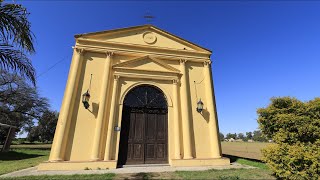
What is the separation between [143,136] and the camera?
9.32 meters

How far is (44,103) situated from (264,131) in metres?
26.1

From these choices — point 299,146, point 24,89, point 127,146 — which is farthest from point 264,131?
A: point 24,89

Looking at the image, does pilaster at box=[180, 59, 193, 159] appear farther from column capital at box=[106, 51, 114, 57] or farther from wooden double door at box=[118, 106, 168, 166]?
column capital at box=[106, 51, 114, 57]

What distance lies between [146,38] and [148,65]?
70.7 inches

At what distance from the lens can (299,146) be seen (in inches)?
245

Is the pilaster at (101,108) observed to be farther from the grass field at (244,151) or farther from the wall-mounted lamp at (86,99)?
the grass field at (244,151)

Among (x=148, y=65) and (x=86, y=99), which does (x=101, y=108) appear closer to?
(x=86, y=99)

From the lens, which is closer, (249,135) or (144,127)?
(144,127)

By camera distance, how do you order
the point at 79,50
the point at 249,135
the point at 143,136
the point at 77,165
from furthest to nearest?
the point at 249,135, the point at 79,50, the point at 143,136, the point at 77,165

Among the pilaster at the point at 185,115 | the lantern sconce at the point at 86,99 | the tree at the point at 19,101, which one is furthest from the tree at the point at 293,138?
the tree at the point at 19,101

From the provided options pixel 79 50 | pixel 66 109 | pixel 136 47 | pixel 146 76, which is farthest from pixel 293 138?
pixel 79 50

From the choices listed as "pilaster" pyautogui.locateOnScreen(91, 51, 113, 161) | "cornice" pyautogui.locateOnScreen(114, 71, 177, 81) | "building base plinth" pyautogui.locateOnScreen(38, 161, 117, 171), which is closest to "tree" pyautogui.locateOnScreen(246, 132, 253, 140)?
"cornice" pyautogui.locateOnScreen(114, 71, 177, 81)

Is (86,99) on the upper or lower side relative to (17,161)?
upper

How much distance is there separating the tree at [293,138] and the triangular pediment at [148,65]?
5227 millimetres
